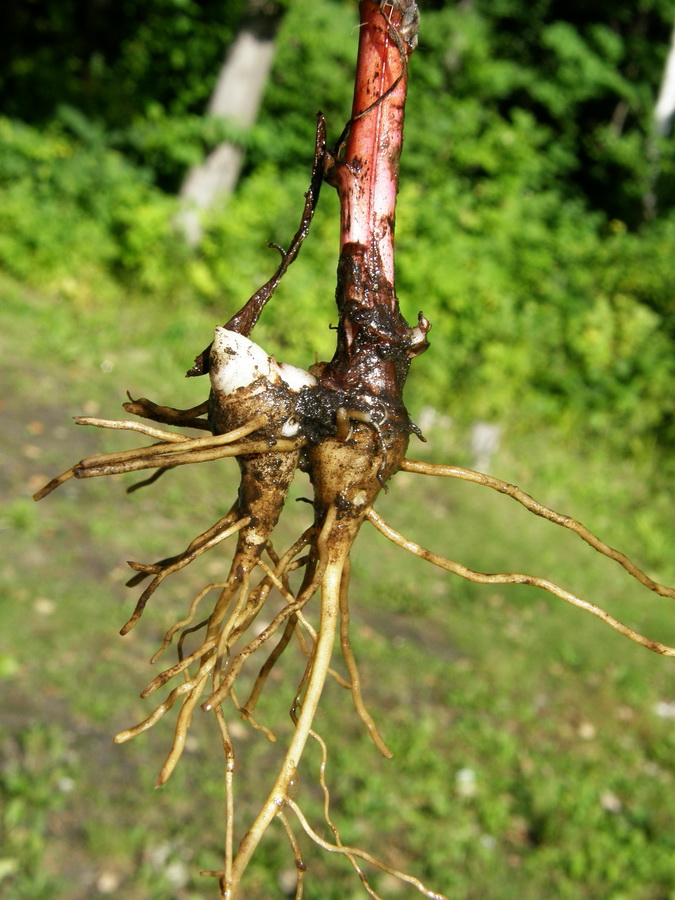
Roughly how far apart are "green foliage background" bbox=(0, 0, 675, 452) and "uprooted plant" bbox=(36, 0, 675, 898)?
4845 mm

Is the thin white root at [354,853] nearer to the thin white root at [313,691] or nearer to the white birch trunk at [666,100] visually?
the thin white root at [313,691]

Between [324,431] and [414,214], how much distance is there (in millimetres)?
5838

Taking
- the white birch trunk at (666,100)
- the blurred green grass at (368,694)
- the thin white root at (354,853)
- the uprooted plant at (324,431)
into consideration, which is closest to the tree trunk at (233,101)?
the blurred green grass at (368,694)

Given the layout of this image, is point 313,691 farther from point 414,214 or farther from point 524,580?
point 414,214

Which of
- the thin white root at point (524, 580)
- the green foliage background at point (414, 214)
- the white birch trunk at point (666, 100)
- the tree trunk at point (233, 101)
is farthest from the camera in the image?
the white birch trunk at point (666, 100)

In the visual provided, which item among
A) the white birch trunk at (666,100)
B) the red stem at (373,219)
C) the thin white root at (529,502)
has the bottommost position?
the thin white root at (529,502)

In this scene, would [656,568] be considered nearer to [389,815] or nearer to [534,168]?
[389,815]

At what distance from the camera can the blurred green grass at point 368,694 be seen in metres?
2.79

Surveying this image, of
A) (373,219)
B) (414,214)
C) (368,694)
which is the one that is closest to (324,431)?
(373,219)

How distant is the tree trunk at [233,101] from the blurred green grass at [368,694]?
1793 mm

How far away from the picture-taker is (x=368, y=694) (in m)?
3.64

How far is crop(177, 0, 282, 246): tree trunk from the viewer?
21.3 feet

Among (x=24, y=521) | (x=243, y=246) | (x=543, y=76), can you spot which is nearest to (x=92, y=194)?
(x=243, y=246)

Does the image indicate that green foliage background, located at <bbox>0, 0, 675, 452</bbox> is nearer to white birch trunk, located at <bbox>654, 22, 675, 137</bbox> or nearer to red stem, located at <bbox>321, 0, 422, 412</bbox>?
white birch trunk, located at <bbox>654, 22, 675, 137</bbox>
